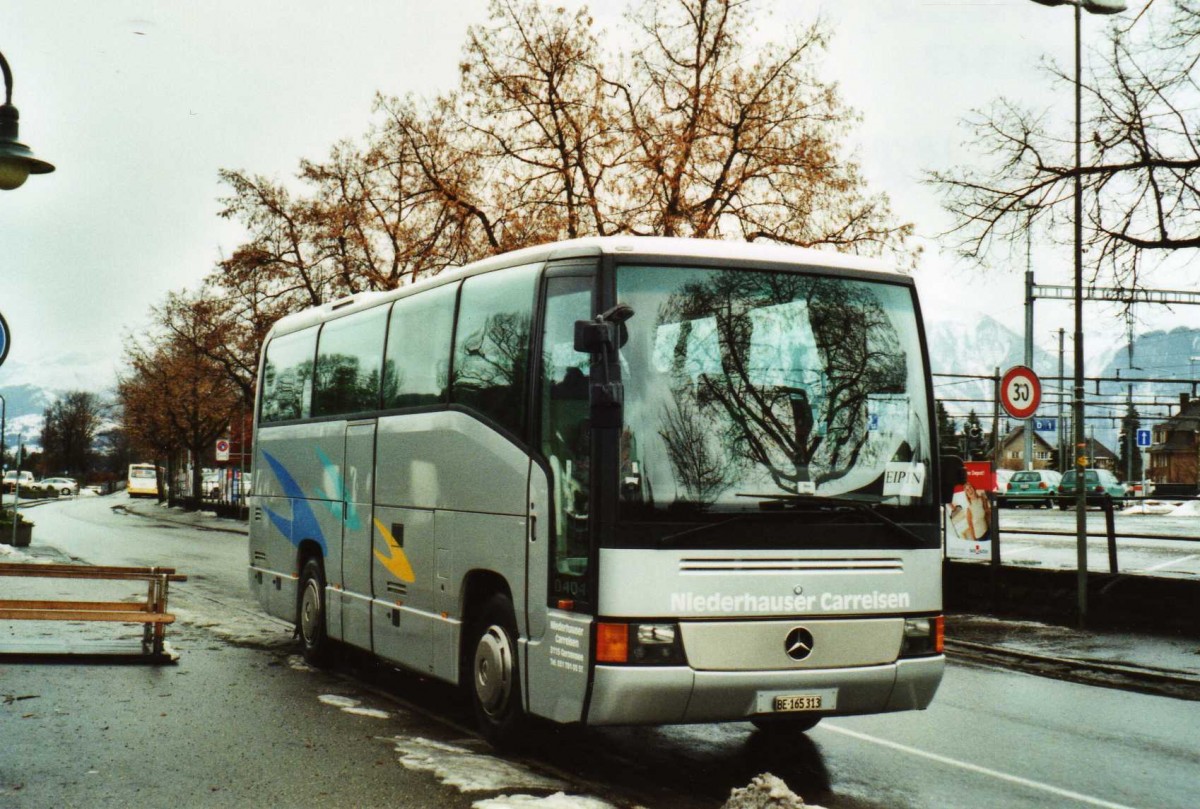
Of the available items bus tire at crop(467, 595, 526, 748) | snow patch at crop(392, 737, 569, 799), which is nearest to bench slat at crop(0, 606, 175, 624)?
snow patch at crop(392, 737, 569, 799)

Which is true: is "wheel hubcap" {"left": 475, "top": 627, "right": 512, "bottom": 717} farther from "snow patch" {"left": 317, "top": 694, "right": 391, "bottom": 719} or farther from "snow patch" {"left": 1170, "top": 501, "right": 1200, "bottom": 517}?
"snow patch" {"left": 1170, "top": 501, "right": 1200, "bottom": 517}

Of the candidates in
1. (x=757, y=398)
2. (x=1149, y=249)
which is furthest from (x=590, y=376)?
(x=1149, y=249)

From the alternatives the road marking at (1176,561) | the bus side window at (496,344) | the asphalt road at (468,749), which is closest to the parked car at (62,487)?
the road marking at (1176,561)

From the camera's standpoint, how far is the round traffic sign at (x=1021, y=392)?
16.9 metres

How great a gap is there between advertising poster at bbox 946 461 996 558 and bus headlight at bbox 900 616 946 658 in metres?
10.0

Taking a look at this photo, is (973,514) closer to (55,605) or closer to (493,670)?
(493,670)

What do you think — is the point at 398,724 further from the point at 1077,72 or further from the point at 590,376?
the point at 1077,72

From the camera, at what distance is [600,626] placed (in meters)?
7.17

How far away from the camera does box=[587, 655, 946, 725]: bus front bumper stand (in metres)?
7.10

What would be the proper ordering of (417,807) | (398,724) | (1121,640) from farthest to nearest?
(1121,640), (398,724), (417,807)

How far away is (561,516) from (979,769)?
3.02 meters

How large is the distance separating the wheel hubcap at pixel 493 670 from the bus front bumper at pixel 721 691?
3.85 ft

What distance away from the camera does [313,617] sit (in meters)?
12.5

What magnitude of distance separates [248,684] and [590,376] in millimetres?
5288
